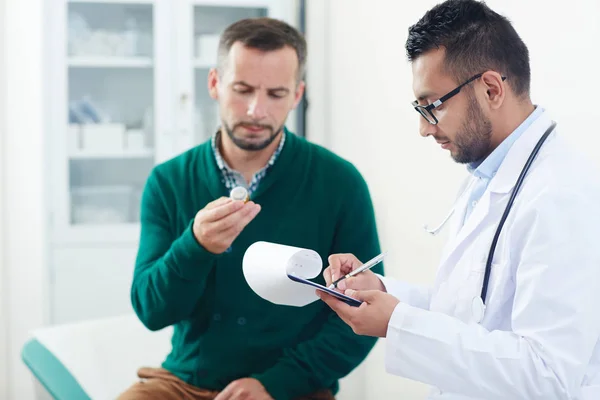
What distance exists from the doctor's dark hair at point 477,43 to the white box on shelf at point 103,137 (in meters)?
2.36

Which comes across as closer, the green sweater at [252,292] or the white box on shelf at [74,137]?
the green sweater at [252,292]

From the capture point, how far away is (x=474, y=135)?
4.15ft

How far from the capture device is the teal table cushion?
5.99 ft

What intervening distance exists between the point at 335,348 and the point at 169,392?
41 centimetres

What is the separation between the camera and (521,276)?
3.58ft

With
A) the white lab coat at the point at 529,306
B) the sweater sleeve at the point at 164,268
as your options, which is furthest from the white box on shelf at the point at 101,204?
the white lab coat at the point at 529,306

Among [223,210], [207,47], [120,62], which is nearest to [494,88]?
[223,210]

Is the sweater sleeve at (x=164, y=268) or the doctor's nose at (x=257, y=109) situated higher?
the doctor's nose at (x=257, y=109)

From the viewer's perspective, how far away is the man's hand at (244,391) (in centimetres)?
162

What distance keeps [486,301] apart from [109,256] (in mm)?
2401

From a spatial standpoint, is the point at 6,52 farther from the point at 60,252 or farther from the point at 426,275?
the point at 426,275

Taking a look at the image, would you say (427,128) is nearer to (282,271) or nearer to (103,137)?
(282,271)

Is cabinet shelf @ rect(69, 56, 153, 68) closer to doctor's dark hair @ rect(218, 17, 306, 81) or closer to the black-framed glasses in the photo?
doctor's dark hair @ rect(218, 17, 306, 81)

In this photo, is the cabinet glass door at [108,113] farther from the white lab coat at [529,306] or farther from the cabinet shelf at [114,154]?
the white lab coat at [529,306]
